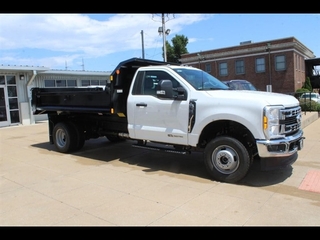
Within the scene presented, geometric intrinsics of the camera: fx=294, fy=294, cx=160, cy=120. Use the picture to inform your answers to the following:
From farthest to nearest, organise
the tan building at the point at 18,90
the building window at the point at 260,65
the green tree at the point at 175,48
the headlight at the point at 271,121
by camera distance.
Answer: the green tree at the point at 175,48 → the building window at the point at 260,65 → the tan building at the point at 18,90 → the headlight at the point at 271,121

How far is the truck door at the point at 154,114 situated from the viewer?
5777 mm

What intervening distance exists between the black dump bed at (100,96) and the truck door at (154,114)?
364 mm

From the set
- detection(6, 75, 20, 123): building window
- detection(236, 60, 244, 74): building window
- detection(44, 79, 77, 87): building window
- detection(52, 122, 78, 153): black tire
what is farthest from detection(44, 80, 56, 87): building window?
detection(236, 60, 244, 74): building window

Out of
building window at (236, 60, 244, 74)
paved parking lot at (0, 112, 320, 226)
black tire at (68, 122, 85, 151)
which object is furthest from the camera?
building window at (236, 60, 244, 74)

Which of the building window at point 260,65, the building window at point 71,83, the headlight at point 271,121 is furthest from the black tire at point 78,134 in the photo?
the building window at point 260,65

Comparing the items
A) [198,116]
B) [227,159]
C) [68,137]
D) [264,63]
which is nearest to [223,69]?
Result: [264,63]

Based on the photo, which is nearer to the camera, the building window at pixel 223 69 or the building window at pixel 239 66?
the building window at pixel 239 66

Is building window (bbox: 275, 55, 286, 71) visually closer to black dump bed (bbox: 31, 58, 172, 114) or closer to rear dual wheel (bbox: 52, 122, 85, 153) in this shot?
black dump bed (bbox: 31, 58, 172, 114)

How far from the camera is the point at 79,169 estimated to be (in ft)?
21.3

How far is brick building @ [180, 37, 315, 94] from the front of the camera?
34.0 metres

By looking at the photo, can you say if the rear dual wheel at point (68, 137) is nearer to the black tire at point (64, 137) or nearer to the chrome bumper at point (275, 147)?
the black tire at point (64, 137)

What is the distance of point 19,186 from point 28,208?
1.27m
